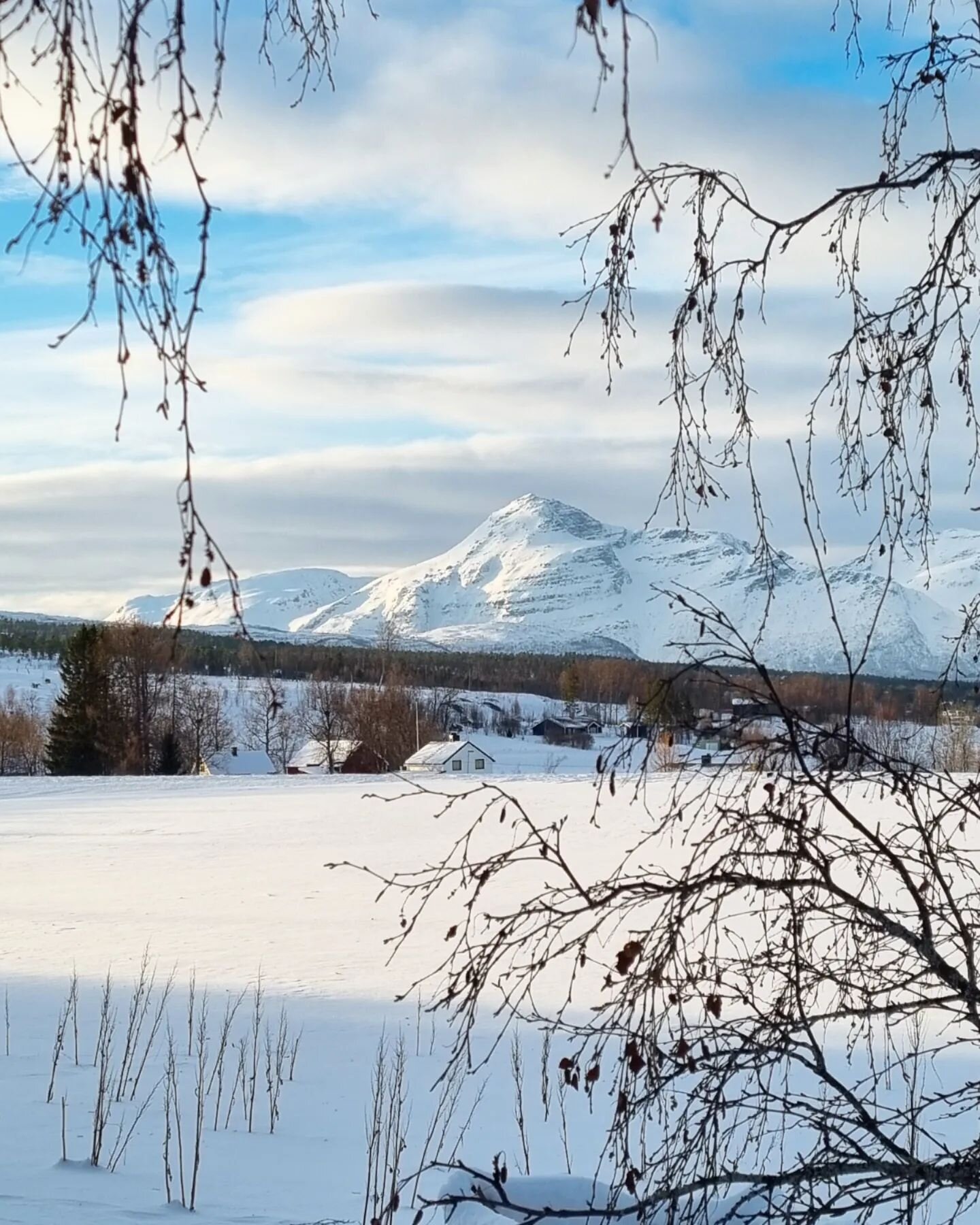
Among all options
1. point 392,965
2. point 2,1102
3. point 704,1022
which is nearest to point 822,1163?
point 704,1022

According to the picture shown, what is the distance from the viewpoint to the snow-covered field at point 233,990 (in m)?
6.06

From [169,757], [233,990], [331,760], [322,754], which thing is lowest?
[322,754]

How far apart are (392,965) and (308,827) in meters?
12.9

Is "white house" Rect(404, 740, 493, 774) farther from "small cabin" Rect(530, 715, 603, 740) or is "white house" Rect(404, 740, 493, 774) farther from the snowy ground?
"small cabin" Rect(530, 715, 603, 740)

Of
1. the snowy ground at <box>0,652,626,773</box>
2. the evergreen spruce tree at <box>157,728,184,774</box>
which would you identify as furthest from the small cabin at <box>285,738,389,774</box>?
the evergreen spruce tree at <box>157,728,184,774</box>

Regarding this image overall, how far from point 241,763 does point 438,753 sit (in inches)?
642

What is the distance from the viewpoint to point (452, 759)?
1793 inches

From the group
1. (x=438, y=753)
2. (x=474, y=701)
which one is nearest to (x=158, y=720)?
(x=438, y=753)

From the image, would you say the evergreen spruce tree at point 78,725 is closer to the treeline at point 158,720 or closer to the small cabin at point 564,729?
the treeline at point 158,720

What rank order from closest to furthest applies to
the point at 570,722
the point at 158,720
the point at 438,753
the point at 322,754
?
the point at 438,753
the point at 158,720
the point at 322,754
the point at 570,722

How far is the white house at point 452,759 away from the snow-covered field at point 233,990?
15.7m

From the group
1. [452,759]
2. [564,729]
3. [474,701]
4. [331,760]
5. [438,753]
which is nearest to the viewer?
[438,753]

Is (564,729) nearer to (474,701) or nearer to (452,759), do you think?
(474,701)

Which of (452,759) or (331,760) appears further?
(331,760)
